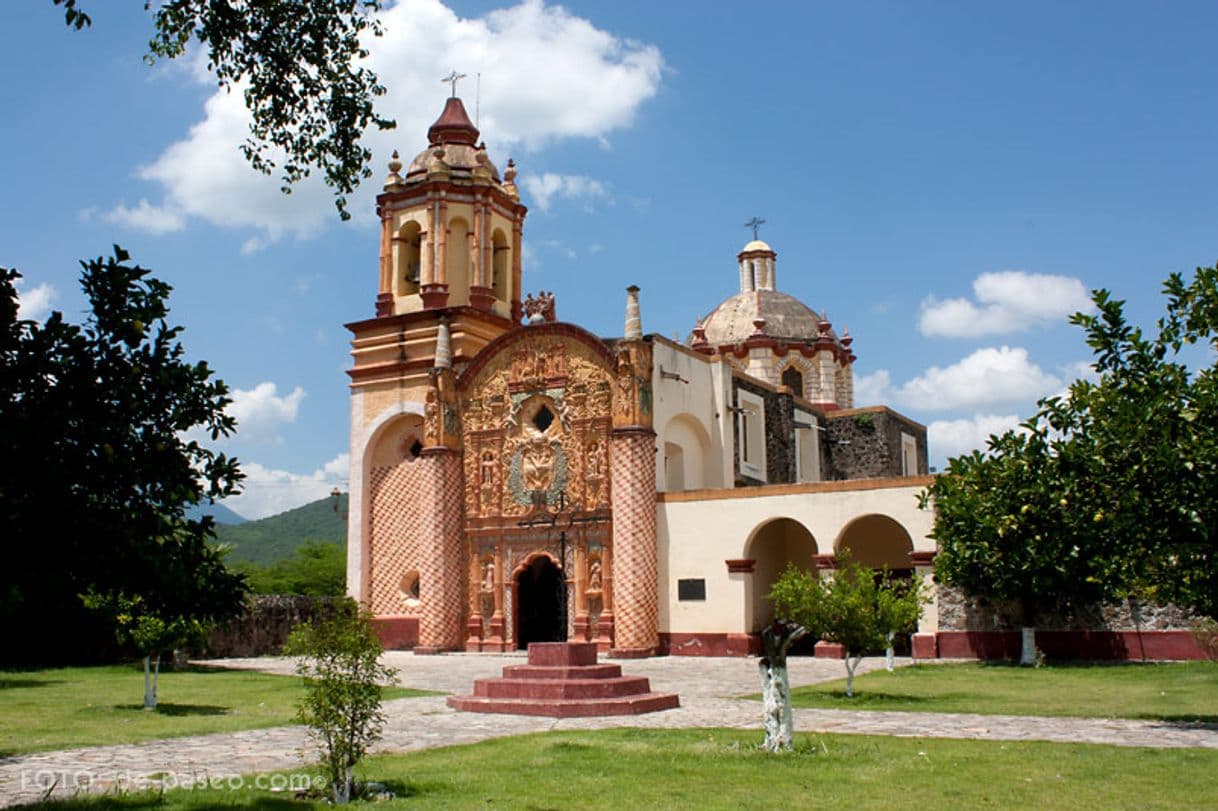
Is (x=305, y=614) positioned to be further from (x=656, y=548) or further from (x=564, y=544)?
(x=656, y=548)

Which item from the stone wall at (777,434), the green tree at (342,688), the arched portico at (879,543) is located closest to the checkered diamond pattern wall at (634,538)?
the stone wall at (777,434)

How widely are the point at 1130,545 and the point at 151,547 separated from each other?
9467 millimetres

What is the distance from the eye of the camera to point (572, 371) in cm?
2772

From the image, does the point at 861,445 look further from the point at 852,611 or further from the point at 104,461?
the point at 104,461

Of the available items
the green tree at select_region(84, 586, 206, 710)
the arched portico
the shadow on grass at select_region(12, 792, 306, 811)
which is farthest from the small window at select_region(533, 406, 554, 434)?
the shadow on grass at select_region(12, 792, 306, 811)

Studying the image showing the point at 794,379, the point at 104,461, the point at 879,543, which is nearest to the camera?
the point at 104,461

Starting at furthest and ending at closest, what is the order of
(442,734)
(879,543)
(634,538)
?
(879,543), (634,538), (442,734)

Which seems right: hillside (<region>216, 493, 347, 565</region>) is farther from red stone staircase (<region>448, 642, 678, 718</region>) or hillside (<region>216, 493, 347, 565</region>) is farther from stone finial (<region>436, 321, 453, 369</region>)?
red stone staircase (<region>448, 642, 678, 718</region>)

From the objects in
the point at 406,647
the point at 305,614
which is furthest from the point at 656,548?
the point at 305,614

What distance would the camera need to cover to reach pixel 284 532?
127m

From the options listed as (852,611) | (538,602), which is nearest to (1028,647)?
(852,611)

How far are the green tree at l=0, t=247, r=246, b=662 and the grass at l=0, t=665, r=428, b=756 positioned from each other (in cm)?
255

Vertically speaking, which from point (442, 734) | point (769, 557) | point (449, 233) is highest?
point (449, 233)

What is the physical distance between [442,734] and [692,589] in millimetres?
14335
